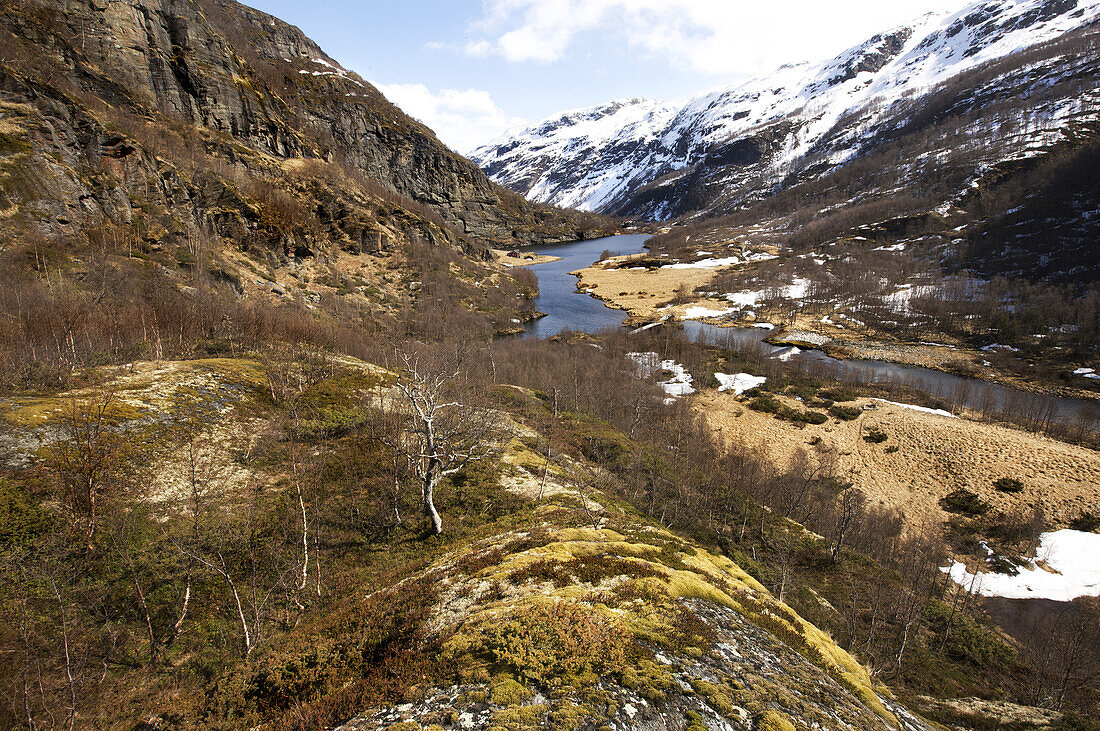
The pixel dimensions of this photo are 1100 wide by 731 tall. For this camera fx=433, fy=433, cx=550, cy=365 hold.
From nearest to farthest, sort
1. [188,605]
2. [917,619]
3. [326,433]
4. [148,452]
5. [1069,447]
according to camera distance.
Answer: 1. [188,605]
2. [148,452]
3. [326,433]
4. [917,619]
5. [1069,447]

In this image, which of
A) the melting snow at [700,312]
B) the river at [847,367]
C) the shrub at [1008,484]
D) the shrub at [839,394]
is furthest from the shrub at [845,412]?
the melting snow at [700,312]

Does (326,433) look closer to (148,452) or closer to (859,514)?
(148,452)

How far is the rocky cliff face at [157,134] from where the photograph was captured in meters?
32.2

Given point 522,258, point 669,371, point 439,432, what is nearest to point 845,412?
point 669,371

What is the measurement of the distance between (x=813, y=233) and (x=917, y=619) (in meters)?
193

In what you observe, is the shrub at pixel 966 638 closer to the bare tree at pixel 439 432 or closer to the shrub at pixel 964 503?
the shrub at pixel 964 503

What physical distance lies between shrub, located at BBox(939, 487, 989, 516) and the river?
24537 millimetres

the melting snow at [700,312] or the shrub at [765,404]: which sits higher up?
the melting snow at [700,312]

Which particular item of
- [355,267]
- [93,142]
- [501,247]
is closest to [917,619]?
[93,142]

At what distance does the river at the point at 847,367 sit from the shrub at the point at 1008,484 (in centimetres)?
1883

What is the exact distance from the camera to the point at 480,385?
117ft

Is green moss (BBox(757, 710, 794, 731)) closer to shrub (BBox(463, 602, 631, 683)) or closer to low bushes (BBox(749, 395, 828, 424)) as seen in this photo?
shrub (BBox(463, 602, 631, 683))

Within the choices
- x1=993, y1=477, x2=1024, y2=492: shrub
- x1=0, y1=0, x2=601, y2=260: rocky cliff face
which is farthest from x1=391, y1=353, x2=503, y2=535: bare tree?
x1=993, y1=477, x2=1024, y2=492: shrub

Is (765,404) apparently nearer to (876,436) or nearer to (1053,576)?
(876,436)
